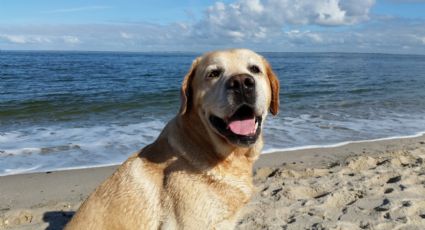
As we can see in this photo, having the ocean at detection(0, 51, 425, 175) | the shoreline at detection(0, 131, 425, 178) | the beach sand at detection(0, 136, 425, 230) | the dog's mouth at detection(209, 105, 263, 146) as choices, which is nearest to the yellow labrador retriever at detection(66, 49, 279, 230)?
the dog's mouth at detection(209, 105, 263, 146)

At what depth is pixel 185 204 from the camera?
10.1 feet

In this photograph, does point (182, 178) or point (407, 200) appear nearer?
point (182, 178)

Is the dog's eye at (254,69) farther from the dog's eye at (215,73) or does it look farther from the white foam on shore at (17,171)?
the white foam on shore at (17,171)

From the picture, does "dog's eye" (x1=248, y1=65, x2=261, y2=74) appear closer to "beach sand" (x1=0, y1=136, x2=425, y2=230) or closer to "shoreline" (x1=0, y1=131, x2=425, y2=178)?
"beach sand" (x1=0, y1=136, x2=425, y2=230)

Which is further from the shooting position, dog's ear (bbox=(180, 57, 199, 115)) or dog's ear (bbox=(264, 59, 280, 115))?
dog's ear (bbox=(264, 59, 280, 115))

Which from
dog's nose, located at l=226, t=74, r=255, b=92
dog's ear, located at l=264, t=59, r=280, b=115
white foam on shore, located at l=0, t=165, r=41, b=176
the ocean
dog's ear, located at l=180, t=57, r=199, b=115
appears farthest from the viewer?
the ocean

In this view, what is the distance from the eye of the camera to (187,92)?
3.39 m

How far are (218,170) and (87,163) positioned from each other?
4.60 m

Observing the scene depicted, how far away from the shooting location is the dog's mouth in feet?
10.2

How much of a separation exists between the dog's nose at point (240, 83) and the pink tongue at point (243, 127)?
0.82 feet

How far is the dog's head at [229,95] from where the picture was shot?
122 inches

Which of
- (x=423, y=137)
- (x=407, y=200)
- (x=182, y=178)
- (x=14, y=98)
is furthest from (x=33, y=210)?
(x=14, y=98)

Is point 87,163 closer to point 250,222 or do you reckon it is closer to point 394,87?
point 250,222

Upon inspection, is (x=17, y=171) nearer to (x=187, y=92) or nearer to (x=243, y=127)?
(x=187, y=92)
